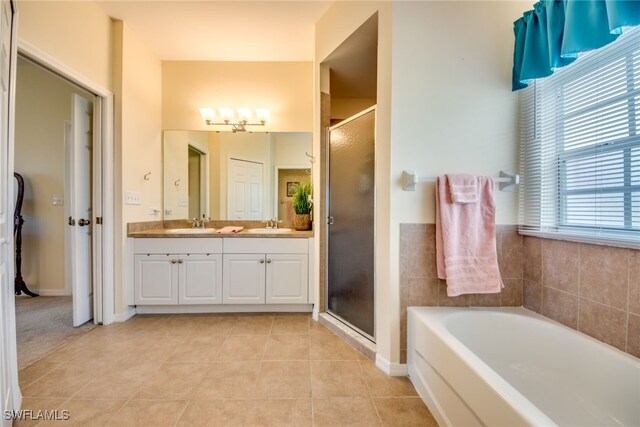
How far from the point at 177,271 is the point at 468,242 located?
99.6 inches

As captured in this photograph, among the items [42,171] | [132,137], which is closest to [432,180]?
[132,137]

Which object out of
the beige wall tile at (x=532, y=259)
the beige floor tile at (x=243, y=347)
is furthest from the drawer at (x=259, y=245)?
the beige wall tile at (x=532, y=259)

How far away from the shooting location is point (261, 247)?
100 inches

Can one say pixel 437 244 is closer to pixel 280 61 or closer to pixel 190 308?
pixel 190 308

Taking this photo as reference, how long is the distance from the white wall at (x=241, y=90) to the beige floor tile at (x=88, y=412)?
2615 mm

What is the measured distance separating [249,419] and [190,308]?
162 centimetres

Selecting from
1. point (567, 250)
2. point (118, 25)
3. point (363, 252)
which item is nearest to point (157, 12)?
point (118, 25)

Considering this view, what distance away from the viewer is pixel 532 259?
1658mm

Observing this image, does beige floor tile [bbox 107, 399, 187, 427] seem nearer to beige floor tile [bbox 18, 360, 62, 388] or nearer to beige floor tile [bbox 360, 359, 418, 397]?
beige floor tile [bbox 18, 360, 62, 388]

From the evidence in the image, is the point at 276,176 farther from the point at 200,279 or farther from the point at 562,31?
Result: the point at 562,31

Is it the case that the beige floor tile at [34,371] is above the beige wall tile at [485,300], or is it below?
below

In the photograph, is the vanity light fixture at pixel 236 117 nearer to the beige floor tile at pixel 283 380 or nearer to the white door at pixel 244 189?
the white door at pixel 244 189

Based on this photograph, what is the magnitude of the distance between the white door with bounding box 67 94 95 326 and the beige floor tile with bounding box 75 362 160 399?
3.28ft

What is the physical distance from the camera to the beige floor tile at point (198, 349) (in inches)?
71.7
